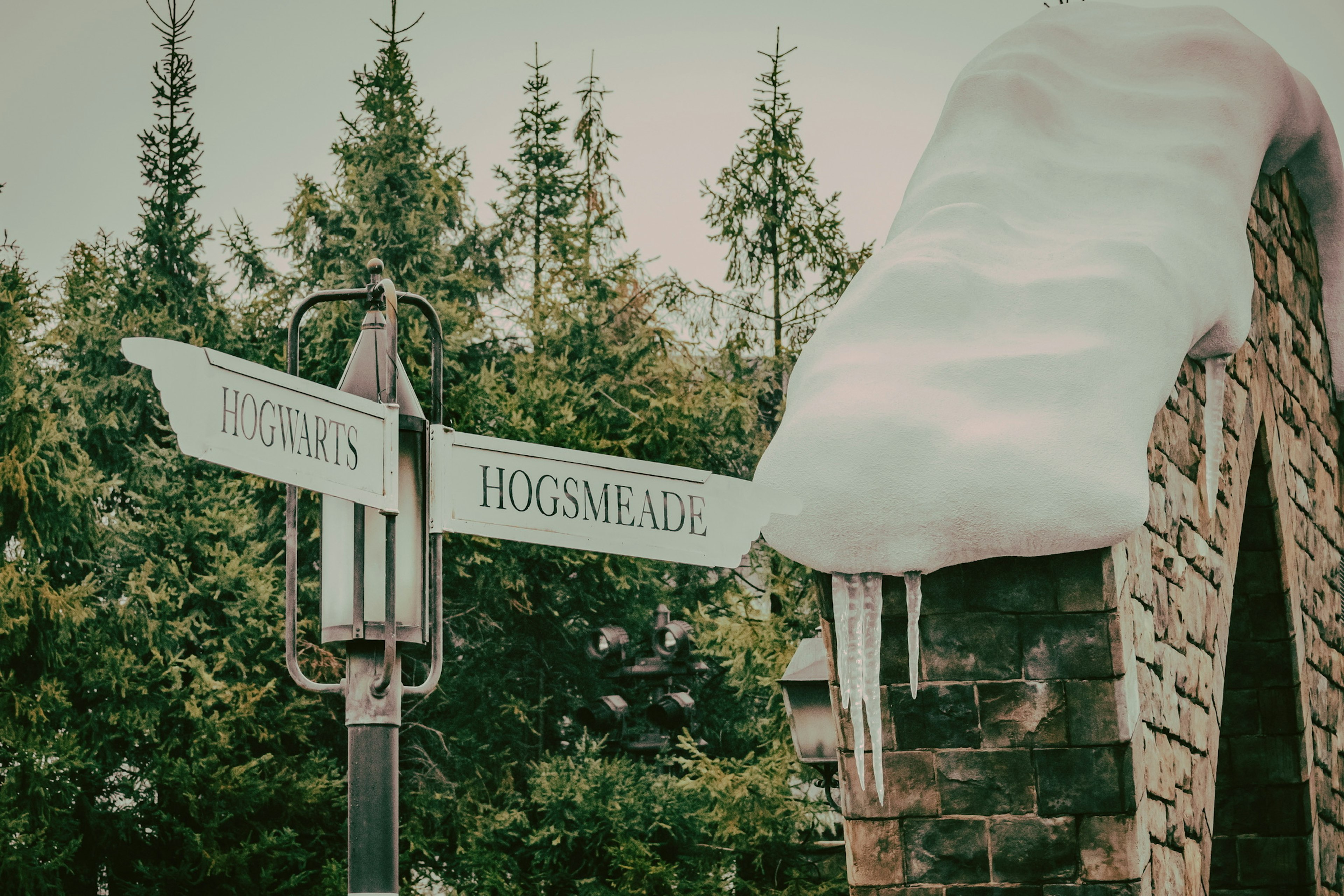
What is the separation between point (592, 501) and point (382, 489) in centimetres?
44

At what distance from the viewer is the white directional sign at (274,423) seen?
1.92 meters

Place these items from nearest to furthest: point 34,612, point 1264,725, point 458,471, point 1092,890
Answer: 1. point 458,471
2. point 1092,890
3. point 1264,725
4. point 34,612

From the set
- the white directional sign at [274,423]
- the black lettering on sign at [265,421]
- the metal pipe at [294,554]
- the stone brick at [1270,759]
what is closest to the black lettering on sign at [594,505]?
the white directional sign at [274,423]

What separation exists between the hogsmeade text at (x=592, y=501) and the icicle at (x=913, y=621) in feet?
2.11

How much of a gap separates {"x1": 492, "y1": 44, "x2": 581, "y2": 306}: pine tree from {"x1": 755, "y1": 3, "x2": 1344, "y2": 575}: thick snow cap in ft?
31.1

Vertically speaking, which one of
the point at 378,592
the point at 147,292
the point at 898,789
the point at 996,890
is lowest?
the point at 996,890

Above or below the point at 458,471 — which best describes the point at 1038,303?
above

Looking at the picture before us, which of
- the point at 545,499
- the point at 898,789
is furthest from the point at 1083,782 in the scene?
the point at 545,499

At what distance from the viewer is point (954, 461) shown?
117 inches

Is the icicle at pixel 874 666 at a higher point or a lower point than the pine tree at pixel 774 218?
lower

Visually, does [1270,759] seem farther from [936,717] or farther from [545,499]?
[545,499]

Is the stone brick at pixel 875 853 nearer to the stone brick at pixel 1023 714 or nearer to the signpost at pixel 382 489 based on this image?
the stone brick at pixel 1023 714

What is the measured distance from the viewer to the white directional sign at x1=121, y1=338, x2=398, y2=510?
1.92 meters

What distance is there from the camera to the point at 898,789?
3098 millimetres
